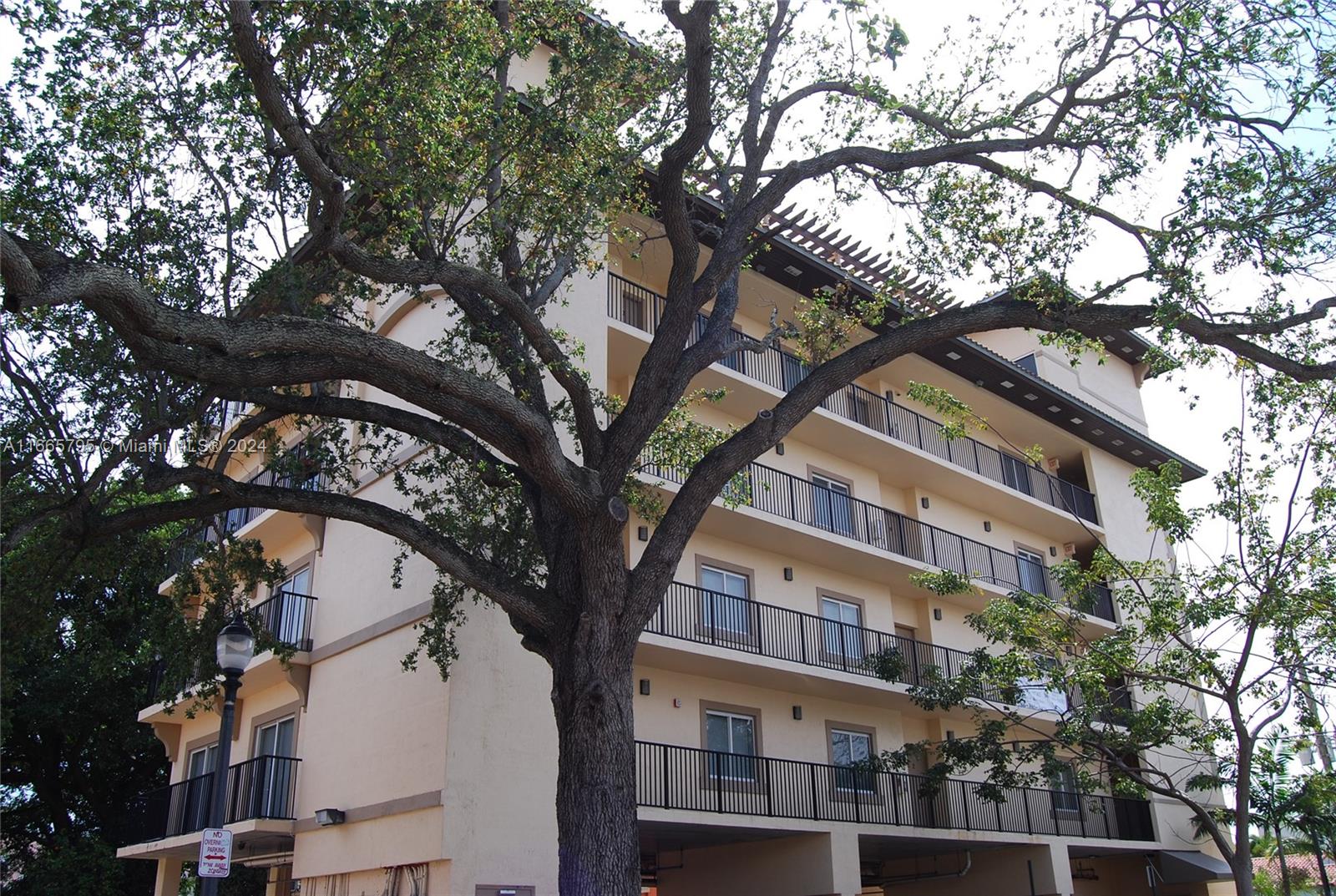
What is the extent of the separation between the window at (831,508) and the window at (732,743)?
4127 mm

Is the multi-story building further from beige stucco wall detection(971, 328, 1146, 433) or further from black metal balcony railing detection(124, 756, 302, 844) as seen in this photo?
beige stucco wall detection(971, 328, 1146, 433)

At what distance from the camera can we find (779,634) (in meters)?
19.8

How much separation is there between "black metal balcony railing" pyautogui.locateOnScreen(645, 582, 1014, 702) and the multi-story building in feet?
0.20

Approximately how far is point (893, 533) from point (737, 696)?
597 centimetres

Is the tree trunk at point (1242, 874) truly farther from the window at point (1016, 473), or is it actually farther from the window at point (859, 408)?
the window at point (1016, 473)

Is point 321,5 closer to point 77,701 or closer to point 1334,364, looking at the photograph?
point 1334,364

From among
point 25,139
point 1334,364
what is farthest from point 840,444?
point 25,139

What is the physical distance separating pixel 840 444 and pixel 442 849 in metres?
12.4

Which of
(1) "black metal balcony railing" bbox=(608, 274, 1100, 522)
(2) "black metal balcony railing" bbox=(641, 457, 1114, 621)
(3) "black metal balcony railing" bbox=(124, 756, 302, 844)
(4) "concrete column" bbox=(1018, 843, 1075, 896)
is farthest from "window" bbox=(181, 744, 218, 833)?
(4) "concrete column" bbox=(1018, 843, 1075, 896)

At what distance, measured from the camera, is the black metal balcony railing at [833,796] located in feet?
55.4

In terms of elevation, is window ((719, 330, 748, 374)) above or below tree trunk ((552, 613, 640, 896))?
above

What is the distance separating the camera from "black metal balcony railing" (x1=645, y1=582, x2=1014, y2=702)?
18.2 meters

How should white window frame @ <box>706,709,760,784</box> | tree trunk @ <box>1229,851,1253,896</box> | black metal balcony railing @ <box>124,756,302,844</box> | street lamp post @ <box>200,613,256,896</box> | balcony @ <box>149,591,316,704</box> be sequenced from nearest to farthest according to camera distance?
street lamp post @ <box>200,613,256,896</box> → tree trunk @ <box>1229,851,1253,896</box> → black metal balcony railing @ <box>124,756,302,844</box> → white window frame @ <box>706,709,760,784</box> → balcony @ <box>149,591,316,704</box>

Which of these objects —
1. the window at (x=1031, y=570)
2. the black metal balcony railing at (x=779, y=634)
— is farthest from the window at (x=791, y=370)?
the window at (x=1031, y=570)
